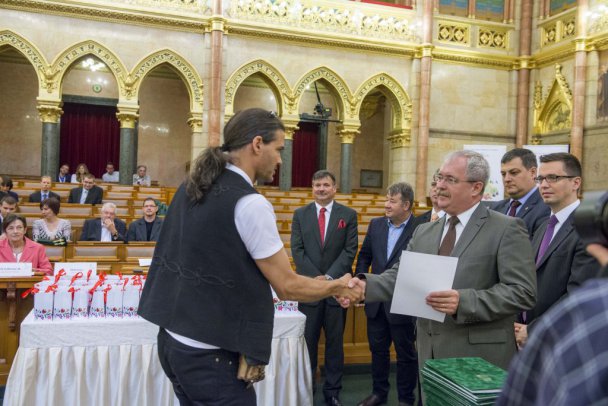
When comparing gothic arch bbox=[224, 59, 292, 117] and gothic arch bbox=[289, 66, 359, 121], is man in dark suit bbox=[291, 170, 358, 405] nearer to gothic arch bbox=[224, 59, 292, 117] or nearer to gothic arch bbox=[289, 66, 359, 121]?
gothic arch bbox=[224, 59, 292, 117]

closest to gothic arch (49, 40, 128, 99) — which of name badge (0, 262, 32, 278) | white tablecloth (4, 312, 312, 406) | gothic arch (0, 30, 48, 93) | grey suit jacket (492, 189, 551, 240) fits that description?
gothic arch (0, 30, 48, 93)

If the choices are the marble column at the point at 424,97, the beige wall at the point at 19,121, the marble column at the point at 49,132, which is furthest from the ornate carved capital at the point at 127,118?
the marble column at the point at 424,97

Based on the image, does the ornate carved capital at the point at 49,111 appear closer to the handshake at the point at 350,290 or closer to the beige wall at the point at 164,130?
the beige wall at the point at 164,130

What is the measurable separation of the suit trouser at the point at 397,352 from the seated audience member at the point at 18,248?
7.67ft

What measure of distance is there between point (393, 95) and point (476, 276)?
1063 cm

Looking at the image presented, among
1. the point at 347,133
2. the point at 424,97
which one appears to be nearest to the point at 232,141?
the point at 347,133

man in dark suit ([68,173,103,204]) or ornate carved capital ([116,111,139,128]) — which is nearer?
man in dark suit ([68,173,103,204])

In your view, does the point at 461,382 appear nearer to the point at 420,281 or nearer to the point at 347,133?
the point at 420,281

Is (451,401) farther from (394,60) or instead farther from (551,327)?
(394,60)

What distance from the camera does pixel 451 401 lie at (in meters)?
1.42

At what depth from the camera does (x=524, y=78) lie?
12422mm

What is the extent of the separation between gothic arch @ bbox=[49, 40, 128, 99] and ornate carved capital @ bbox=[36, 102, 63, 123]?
251 millimetres

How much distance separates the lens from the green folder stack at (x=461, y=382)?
133cm

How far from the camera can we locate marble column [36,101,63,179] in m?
10.4
